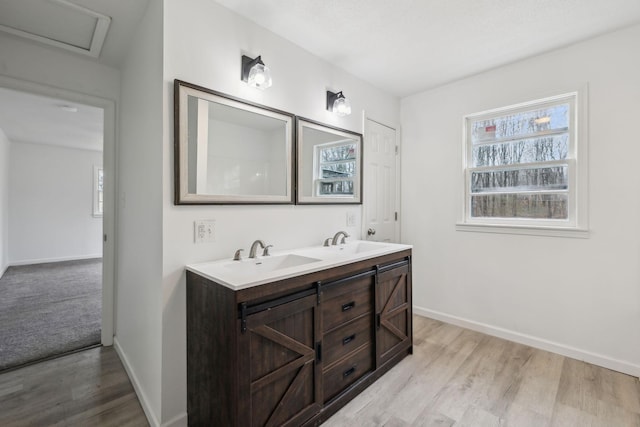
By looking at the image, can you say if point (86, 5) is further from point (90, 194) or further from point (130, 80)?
point (90, 194)

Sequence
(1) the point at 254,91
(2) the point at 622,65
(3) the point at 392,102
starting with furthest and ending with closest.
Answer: (3) the point at 392,102
(2) the point at 622,65
(1) the point at 254,91

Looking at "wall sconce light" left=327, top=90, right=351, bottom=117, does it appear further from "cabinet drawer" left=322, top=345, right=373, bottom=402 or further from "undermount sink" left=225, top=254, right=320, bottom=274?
"cabinet drawer" left=322, top=345, right=373, bottom=402

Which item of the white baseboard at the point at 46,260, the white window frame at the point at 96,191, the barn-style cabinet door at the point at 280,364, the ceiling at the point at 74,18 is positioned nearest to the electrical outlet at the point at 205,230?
the barn-style cabinet door at the point at 280,364

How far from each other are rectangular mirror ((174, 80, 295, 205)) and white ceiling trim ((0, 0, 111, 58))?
36.0 inches

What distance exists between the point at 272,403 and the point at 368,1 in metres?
2.37

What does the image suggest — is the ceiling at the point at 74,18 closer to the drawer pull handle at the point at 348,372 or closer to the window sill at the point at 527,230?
the drawer pull handle at the point at 348,372

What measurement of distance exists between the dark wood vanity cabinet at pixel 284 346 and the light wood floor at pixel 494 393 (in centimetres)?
19

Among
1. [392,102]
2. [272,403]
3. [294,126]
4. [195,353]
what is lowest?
[272,403]

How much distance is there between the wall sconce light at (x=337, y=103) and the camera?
2500 mm

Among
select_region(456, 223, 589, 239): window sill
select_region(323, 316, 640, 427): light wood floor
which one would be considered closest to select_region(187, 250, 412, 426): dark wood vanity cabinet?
select_region(323, 316, 640, 427): light wood floor

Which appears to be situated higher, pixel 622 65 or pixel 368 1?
pixel 368 1

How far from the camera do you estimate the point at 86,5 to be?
1810 mm

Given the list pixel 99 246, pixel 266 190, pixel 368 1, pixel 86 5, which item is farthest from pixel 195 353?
pixel 99 246

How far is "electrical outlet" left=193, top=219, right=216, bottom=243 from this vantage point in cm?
171
